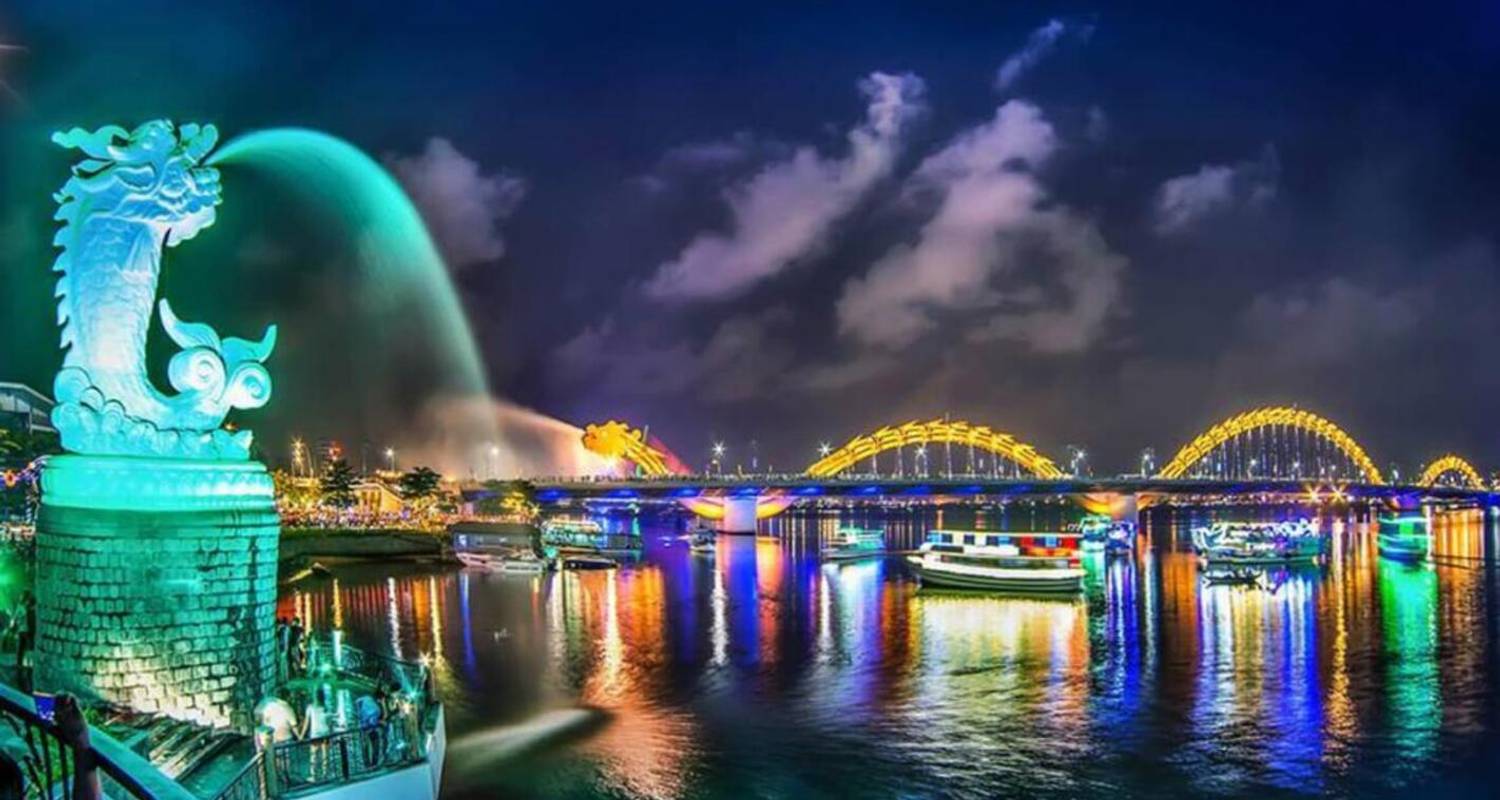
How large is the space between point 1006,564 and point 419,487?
64111mm

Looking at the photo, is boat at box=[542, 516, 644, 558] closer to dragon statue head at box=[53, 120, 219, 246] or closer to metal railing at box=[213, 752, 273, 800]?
dragon statue head at box=[53, 120, 219, 246]

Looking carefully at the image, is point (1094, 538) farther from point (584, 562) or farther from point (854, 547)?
point (584, 562)

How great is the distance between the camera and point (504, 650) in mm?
41844

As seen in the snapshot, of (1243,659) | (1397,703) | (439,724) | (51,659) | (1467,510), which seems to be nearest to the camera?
(51,659)

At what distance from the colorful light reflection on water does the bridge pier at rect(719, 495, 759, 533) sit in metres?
52.8

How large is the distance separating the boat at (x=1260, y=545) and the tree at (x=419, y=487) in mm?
67062

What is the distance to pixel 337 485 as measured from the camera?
105 m

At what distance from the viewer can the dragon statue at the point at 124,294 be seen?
19.6 m

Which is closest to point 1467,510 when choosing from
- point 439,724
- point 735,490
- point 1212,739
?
point 735,490

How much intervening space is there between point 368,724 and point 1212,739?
779 inches

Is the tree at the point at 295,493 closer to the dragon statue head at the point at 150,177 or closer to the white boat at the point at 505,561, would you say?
the white boat at the point at 505,561

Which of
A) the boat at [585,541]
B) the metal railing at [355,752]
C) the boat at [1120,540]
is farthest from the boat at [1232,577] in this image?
the metal railing at [355,752]

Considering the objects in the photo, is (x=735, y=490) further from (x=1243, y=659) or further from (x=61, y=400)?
(x=61, y=400)

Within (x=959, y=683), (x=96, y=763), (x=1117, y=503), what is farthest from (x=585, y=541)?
(x=96, y=763)
